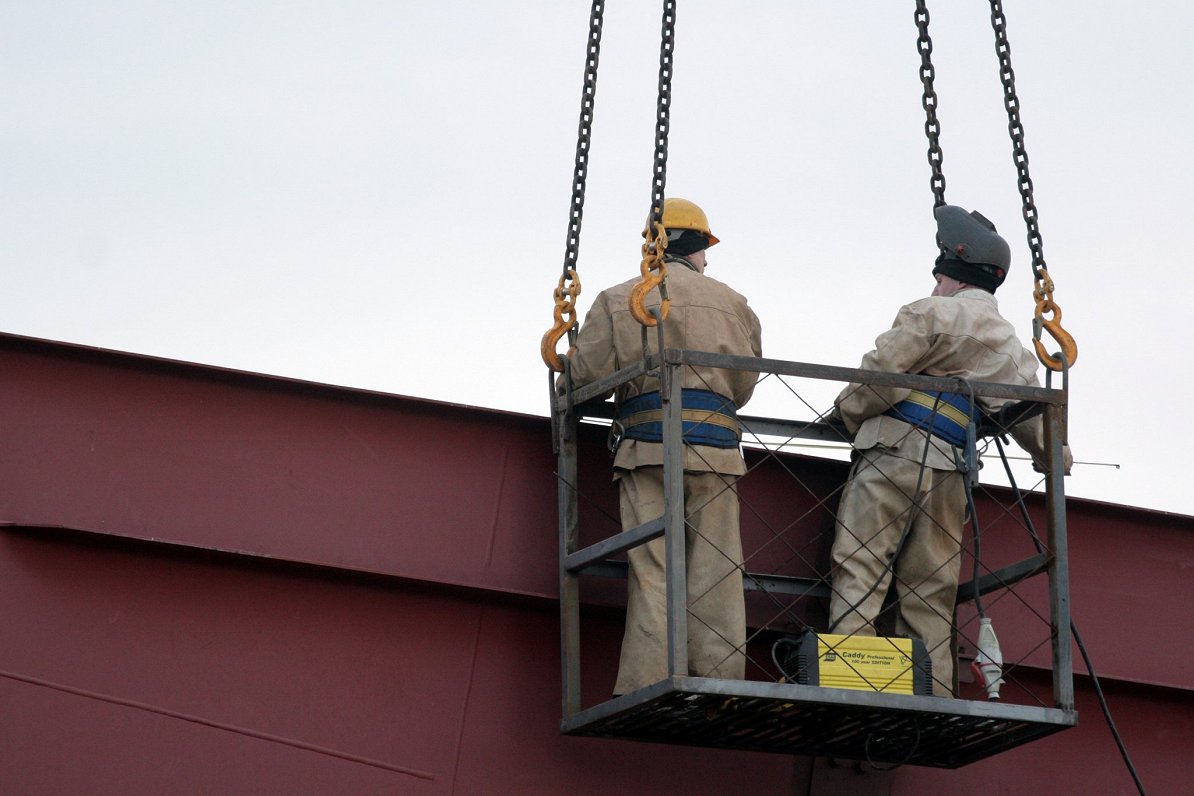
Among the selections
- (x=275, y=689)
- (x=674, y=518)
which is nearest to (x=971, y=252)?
(x=674, y=518)

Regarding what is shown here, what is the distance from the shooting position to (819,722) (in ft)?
19.5

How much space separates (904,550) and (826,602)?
431 millimetres

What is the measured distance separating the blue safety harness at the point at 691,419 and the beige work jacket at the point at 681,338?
0.09ft

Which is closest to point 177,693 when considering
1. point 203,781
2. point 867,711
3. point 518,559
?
point 203,781

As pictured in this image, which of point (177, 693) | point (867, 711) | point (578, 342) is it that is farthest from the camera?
point (578, 342)

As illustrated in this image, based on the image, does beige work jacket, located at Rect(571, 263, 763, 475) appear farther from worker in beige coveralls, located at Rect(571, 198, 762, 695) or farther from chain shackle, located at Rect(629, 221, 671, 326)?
chain shackle, located at Rect(629, 221, 671, 326)

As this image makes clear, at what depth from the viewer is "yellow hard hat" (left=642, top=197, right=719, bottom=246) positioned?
269 inches

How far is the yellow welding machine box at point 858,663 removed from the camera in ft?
19.0

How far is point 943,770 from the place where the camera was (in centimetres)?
681

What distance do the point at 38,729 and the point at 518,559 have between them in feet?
6.40

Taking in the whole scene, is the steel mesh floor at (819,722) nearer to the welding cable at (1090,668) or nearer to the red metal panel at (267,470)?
the welding cable at (1090,668)

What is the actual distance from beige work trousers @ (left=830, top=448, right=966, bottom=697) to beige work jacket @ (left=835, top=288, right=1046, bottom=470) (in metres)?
0.09

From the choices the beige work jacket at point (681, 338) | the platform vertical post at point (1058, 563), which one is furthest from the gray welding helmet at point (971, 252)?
the beige work jacket at point (681, 338)

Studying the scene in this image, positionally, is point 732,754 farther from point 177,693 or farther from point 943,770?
point 177,693
